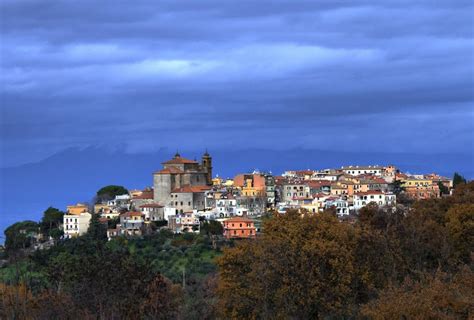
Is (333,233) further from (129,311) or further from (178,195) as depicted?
(178,195)

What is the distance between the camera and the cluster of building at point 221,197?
9275cm

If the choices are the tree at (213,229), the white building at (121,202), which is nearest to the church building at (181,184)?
the white building at (121,202)

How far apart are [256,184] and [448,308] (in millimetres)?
81670

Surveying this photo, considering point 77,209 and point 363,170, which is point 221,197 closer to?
point 77,209

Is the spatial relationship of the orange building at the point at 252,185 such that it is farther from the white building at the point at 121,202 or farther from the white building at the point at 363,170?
the white building at the point at 363,170

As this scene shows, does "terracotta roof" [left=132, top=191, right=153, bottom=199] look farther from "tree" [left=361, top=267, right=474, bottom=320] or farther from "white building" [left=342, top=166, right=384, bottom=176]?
"tree" [left=361, top=267, right=474, bottom=320]

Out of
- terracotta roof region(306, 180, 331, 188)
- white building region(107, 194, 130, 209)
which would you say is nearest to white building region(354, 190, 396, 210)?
terracotta roof region(306, 180, 331, 188)

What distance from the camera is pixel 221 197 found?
3878 inches

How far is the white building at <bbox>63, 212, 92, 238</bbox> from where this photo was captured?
96688 mm

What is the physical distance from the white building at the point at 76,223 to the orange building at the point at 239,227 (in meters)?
18.1

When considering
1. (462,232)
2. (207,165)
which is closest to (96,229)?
(207,165)

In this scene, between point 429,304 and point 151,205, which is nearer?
point 429,304

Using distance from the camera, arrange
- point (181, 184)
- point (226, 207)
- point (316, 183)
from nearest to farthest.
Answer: point (226, 207), point (181, 184), point (316, 183)

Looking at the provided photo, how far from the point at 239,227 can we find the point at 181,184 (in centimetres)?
2016
